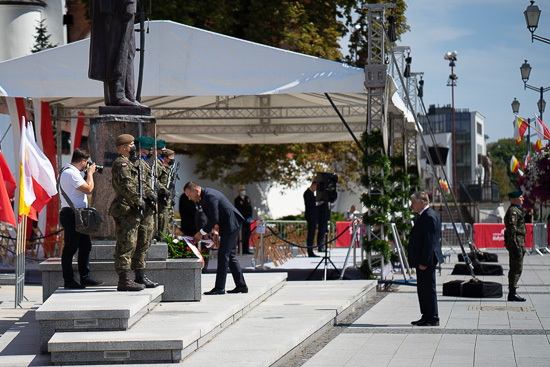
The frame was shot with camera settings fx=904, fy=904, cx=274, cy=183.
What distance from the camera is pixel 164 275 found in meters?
11.1

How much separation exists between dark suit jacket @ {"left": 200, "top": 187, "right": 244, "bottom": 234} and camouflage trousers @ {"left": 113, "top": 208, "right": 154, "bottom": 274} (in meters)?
1.84

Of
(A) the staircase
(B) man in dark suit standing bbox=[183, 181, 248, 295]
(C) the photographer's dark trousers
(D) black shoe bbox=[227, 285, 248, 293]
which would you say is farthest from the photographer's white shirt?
(D) black shoe bbox=[227, 285, 248, 293]

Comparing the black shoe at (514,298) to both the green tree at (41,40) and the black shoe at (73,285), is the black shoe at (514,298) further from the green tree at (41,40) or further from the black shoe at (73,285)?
the green tree at (41,40)

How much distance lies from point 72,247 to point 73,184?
756 millimetres

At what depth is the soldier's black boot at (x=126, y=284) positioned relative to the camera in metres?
10.3

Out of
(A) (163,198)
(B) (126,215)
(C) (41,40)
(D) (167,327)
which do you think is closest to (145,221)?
(B) (126,215)

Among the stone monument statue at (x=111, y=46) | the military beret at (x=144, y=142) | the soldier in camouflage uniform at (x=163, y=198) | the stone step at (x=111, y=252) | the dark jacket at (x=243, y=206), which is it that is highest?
the stone monument statue at (x=111, y=46)

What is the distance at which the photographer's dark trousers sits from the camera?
10.7 metres

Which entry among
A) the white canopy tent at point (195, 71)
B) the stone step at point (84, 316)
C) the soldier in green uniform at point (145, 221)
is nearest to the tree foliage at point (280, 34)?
the white canopy tent at point (195, 71)

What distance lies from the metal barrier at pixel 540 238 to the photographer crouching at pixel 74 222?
2256cm

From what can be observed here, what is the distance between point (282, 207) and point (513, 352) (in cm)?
3495

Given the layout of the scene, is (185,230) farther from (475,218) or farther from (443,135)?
(443,135)

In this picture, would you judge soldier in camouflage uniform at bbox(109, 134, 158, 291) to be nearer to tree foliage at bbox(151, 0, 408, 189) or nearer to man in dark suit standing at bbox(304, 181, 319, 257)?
Result: man in dark suit standing at bbox(304, 181, 319, 257)

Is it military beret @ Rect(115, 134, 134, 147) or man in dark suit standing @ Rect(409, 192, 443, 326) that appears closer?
military beret @ Rect(115, 134, 134, 147)
